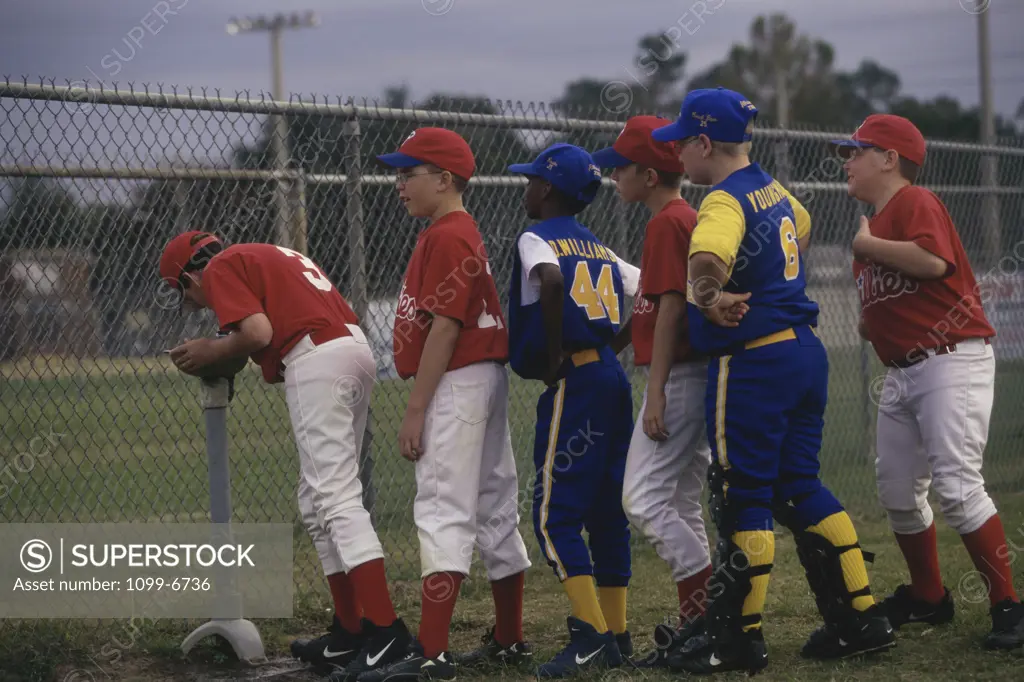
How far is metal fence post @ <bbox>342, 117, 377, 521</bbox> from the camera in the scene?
18.0 feet

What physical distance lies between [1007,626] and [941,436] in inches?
29.9

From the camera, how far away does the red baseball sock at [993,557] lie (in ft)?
14.9

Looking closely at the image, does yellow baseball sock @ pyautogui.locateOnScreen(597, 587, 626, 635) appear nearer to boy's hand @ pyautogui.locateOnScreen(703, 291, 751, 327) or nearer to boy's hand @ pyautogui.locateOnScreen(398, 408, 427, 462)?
boy's hand @ pyautogui.locateOnScreen(398, 408, 427, 462)

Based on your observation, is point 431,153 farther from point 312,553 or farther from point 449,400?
point 312,553

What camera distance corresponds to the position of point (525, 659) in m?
4.61

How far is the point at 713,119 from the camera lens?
4273mm

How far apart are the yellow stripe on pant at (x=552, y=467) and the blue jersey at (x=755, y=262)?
1.78ft

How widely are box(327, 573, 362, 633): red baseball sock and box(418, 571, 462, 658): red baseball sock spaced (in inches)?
19.2

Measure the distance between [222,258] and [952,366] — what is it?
2.90m

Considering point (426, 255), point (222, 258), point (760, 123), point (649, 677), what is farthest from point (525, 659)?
point (760, 123)

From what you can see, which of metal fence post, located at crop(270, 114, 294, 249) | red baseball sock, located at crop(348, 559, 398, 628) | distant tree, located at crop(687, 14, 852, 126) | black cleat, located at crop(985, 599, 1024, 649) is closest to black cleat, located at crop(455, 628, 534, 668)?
red baseball sock, located at crop(348, 559, 398, 628)

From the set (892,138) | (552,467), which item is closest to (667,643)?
(552,467)

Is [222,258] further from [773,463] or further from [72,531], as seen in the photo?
[773,463]

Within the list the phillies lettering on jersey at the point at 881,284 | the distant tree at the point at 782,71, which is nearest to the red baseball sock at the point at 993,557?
the phillies lettering on jersey at the point at 881,284
